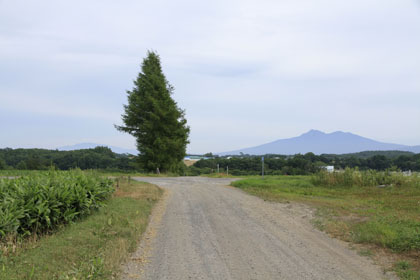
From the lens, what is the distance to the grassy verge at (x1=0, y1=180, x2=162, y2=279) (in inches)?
189

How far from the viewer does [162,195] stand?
1454 centimetres

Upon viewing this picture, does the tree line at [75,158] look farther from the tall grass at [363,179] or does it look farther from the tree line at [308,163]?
the tall grass at [363,179]

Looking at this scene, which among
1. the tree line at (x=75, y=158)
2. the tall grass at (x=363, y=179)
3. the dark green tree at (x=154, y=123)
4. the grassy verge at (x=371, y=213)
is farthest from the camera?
the tree line at (x=75, y=158)

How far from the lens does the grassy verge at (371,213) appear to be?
662cm

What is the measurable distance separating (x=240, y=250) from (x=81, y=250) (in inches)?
123

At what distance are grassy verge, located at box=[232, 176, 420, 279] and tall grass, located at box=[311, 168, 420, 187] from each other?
430mm

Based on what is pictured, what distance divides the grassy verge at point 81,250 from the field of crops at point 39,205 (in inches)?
12.8

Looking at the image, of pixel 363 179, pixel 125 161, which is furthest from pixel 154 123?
pixel 363 179

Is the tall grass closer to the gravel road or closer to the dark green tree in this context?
the gravel road

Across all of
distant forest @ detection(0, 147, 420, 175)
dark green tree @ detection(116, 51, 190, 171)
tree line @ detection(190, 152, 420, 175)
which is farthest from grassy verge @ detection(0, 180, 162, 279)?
distant forest @ detection(0, 147, 420, 175)

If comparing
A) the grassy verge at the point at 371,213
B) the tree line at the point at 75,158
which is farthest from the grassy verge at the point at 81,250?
the tree line at the point at 75,158

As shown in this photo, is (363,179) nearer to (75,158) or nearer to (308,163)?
(308,163)

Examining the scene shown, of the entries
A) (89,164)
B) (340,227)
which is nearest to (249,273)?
(340,227)

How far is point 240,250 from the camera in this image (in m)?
6.33
